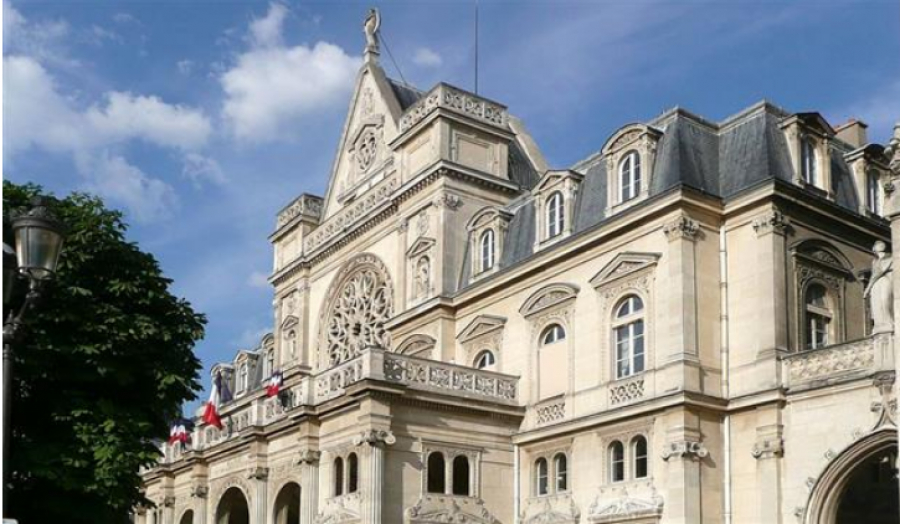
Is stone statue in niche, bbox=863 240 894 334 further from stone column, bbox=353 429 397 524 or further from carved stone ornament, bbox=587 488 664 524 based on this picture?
stone column, bbox=353 429 397 524

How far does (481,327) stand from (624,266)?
6449 millimetres

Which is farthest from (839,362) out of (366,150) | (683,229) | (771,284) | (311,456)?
(366,150)

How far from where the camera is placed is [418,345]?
122ft

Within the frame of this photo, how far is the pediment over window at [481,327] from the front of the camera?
113 ft

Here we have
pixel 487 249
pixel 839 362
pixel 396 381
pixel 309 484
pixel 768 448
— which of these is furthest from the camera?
pixel 487 249

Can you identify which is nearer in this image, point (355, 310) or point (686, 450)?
point (686, 450)

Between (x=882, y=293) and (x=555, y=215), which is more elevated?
(x=555, y=215)

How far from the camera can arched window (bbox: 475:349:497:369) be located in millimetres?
34812

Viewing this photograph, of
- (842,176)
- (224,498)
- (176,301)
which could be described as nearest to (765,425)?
(842,176)

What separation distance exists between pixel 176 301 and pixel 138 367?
193cm

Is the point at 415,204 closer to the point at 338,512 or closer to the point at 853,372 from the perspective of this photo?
the point at 338,512

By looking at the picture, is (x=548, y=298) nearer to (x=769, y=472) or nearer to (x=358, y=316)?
(x=769, y=472)

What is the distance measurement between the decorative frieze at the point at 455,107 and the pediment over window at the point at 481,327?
691 centimetres

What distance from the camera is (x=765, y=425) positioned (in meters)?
26.5
